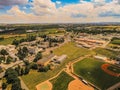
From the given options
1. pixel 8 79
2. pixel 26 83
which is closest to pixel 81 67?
pixel 26 83

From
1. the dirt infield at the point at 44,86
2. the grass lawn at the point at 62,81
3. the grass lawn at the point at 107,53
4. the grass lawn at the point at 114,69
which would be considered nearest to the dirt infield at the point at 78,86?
the grass lawn at the point at 62,81

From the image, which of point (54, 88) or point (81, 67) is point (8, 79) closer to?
point (54, 88)

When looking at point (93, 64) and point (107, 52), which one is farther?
point (107, 52)

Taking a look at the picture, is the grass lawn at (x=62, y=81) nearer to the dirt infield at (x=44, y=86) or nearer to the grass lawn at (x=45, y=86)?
the dirt infield at (x=44, y=86)

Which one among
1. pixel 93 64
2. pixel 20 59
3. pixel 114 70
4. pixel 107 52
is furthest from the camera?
pixel 107 52

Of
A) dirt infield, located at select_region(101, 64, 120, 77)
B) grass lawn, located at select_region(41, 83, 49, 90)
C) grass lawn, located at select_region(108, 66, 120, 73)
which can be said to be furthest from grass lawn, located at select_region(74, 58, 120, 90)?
grass lawn, located at select_region(41, 83, 49, 90)

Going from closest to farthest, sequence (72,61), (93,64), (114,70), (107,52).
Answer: (114,70) < (93,64) < (72,61) < (107,52)

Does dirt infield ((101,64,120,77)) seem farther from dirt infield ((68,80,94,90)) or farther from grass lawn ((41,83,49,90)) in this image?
grass lawn ((41,83,49,90))
